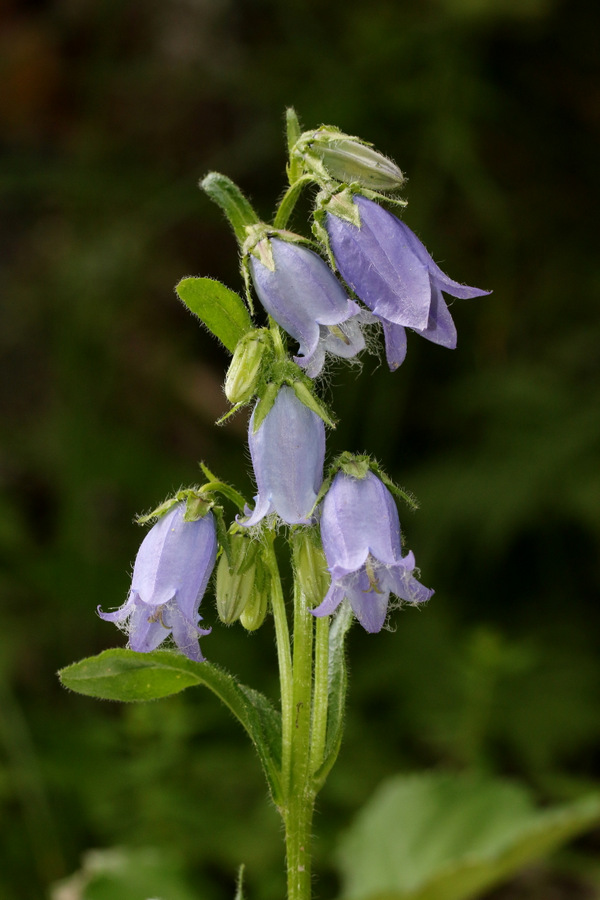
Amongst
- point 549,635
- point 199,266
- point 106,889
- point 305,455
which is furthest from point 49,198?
point 305,455

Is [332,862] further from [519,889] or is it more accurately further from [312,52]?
[312,52]

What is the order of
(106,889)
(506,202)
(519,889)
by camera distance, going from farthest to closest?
(506,202)
(519,889)
(106,889)

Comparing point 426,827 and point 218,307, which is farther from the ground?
point 218,307

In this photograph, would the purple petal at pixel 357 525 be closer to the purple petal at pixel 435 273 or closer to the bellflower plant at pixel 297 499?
the bellflower plant at pixel 297 499

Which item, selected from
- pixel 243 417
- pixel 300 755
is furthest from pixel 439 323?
pixel 243 417

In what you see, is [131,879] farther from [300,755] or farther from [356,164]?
[356,164]

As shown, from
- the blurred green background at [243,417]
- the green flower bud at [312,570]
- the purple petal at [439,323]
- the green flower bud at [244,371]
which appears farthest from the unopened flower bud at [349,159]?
→ the blurred green background at [243,417]
